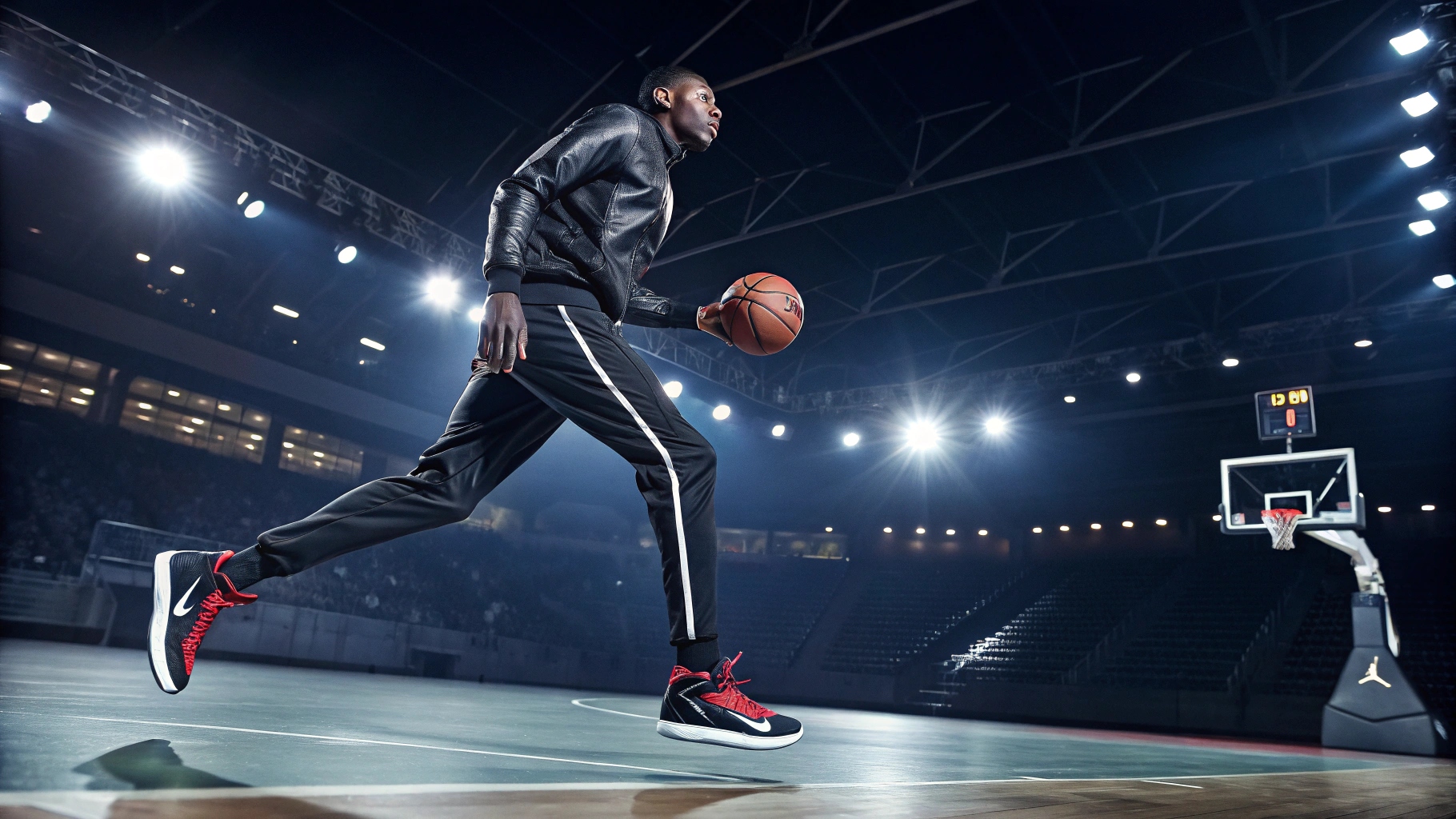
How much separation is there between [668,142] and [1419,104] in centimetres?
770

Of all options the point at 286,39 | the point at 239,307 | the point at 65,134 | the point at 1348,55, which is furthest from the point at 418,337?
the point at 1348,55

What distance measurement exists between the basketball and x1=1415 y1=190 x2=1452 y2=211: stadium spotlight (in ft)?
28.3

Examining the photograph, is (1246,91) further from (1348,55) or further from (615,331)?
(615,331)

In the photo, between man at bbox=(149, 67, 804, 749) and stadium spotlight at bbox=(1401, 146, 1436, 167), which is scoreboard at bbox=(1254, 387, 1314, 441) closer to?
stadium spotlight at bbox=(1401, 146, 1436, 167)

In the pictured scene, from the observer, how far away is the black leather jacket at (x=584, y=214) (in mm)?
1739

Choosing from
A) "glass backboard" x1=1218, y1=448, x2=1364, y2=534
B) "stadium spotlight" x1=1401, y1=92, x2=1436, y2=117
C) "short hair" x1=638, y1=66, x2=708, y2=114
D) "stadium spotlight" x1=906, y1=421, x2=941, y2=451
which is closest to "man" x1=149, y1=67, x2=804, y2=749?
"short hair" x1=638, y1=66, x2=708, y2=114

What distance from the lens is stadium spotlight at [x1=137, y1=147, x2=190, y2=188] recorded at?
734cm

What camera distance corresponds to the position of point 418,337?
14.4 metres

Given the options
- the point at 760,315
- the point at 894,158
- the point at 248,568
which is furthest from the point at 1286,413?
the point at 248,568

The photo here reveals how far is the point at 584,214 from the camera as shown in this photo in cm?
189

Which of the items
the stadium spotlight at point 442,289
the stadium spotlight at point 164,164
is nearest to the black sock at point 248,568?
the stadium spotlight at point 164,164

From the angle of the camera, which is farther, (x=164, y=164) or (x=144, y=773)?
(x=164, y=164)

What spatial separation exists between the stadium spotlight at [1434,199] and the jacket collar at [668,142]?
883cm

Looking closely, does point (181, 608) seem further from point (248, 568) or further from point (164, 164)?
point (164, 164)
